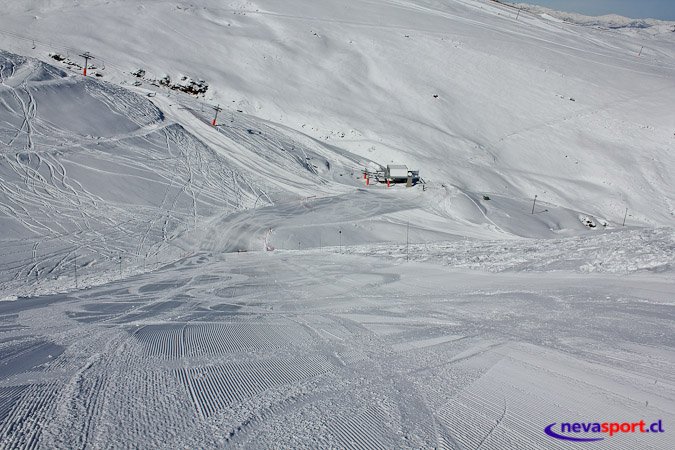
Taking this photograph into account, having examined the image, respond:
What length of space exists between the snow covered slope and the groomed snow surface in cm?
29

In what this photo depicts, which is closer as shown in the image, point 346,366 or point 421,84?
point 346,366

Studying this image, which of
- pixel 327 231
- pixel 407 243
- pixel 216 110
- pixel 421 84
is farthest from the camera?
pixel 421 84

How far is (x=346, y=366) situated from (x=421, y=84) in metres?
44.5

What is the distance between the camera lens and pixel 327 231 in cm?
2312

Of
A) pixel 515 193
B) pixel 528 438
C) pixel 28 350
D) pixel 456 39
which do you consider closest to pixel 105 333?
pixel 28 350

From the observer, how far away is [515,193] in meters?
35.0

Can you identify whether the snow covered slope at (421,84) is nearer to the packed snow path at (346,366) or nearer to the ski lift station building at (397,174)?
the ski lift station building at (397,174)

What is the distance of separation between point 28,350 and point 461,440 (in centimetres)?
576

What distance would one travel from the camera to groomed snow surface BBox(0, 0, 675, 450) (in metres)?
5.00

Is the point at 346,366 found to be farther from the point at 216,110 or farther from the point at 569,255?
the point at 216,110

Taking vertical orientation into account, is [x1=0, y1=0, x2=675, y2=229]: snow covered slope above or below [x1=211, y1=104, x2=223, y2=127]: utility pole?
above

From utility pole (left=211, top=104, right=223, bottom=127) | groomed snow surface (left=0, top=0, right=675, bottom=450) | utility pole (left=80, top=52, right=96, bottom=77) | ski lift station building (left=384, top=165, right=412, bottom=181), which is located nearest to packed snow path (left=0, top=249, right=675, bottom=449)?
groomed snow surface (left=0, top=0, right=675, bottom=450)

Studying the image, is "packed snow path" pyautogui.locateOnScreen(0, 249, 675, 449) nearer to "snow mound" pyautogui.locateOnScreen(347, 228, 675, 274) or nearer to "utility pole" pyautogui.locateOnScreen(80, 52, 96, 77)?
"snow mound" pyautogui.locateOnScreen(347, 228, 675, 274)

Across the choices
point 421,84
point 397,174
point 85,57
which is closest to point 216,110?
point 85,57
